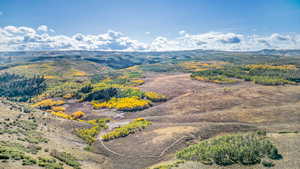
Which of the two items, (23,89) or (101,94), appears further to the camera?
(23,89)

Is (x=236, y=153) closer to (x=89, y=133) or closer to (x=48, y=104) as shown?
(x=89, y=133)

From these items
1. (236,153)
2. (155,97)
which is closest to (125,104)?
(155,97)

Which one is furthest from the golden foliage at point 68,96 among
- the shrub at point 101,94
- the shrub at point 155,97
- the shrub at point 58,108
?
the shrub at point 155,97

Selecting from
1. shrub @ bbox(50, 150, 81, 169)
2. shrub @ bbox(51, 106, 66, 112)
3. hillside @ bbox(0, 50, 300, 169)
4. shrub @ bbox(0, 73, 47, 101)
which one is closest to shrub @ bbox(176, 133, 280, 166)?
hillside @ bbox(0, 50, 300, 169)

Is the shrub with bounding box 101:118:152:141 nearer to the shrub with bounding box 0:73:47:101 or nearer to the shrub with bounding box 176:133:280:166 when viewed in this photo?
the shrub with bounding box 176:133:280:166

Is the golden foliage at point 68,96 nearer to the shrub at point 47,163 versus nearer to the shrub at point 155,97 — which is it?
the shrub at point 155,97

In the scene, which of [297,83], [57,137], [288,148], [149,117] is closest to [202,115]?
[149,117]

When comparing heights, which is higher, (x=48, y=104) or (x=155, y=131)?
(x=155, y=131)

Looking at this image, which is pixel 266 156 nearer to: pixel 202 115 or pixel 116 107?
pixel 202 115

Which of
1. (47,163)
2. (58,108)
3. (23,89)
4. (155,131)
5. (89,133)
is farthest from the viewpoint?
(23,89)

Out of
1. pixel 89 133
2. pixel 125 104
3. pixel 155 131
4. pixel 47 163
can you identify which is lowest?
pixel 89 133
